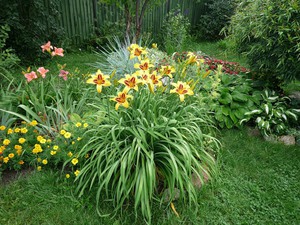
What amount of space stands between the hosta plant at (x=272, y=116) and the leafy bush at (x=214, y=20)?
609 cm

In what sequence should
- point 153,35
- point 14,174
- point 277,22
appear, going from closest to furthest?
point 14,174 → point 277,22 → point 153,35

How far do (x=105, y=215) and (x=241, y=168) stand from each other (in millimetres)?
1548

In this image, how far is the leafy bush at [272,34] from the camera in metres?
2.79

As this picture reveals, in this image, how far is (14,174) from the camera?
2.29 meters

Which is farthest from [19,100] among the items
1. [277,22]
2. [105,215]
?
[277,22]

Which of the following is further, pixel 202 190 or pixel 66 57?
pixel 66 57

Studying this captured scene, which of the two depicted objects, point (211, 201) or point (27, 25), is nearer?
point (211, 201)

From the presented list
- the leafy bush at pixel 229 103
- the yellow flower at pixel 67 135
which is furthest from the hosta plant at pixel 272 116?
the yellow flower at pixel 67 135

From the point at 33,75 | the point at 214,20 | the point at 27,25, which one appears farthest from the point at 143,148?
the point at 214,20

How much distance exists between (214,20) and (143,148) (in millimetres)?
8165

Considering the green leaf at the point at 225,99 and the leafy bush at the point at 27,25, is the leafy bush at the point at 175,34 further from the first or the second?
the green leaf at the point at 225,99

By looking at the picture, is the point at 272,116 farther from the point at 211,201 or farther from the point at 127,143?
the point at 127,143

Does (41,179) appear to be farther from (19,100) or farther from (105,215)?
→ (19,100)

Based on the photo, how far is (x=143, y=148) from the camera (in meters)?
1.89
